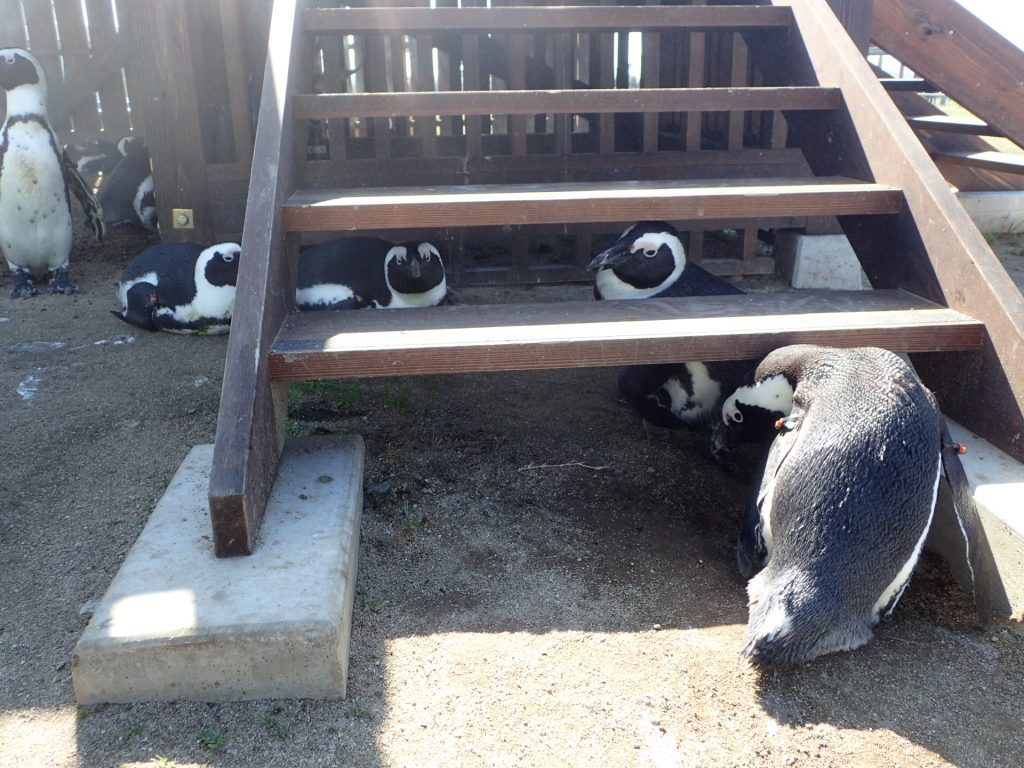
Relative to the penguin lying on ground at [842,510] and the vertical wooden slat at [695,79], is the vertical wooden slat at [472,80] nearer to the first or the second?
the vertical wooden slat at [695,79]

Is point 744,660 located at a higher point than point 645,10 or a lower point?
lower

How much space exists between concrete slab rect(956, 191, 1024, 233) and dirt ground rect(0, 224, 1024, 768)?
Answer: 370cm

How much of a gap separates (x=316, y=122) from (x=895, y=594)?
451 cm

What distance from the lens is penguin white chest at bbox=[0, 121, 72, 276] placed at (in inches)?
172

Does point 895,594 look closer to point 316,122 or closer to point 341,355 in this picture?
point 341,355

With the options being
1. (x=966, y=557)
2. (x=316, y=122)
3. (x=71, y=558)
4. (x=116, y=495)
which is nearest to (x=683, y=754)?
(x=966, y=557)

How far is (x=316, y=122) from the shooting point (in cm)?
532

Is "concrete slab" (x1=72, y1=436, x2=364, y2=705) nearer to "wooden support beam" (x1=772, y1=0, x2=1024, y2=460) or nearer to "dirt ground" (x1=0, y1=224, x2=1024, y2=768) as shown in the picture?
"dirt ground" (x1=0, y1=224, x2=1024, y2=768)

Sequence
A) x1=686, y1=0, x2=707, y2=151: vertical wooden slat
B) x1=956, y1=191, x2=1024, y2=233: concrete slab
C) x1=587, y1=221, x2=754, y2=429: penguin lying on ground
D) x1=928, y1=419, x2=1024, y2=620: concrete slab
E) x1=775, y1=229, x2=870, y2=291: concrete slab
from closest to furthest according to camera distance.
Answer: x1=928, y1=419, x2=1024, y2=620: concrete slab, x1=587, y1=221, x2=754, y2=429: penguin lying on ground, x1=686, y1=0, x2=707, y2=151: vertical wooden slat, x1=775, y1=229, x2=870, y2=291: concrete slab, x1=956, y1=191, x2=1024, y2=233: concrete slab

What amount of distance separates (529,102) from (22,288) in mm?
2984

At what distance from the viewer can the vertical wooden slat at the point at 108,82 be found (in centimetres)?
640

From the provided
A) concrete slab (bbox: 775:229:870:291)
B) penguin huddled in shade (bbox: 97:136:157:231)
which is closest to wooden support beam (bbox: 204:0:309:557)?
concrete slab (bbox: 775:229:870:291)

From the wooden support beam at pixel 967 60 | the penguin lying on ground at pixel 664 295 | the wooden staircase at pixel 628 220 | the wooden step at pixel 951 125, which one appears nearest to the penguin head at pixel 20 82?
the wooden staircase at pixel 628 220

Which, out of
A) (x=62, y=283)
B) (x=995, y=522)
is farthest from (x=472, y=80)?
(x=995, y=522)
